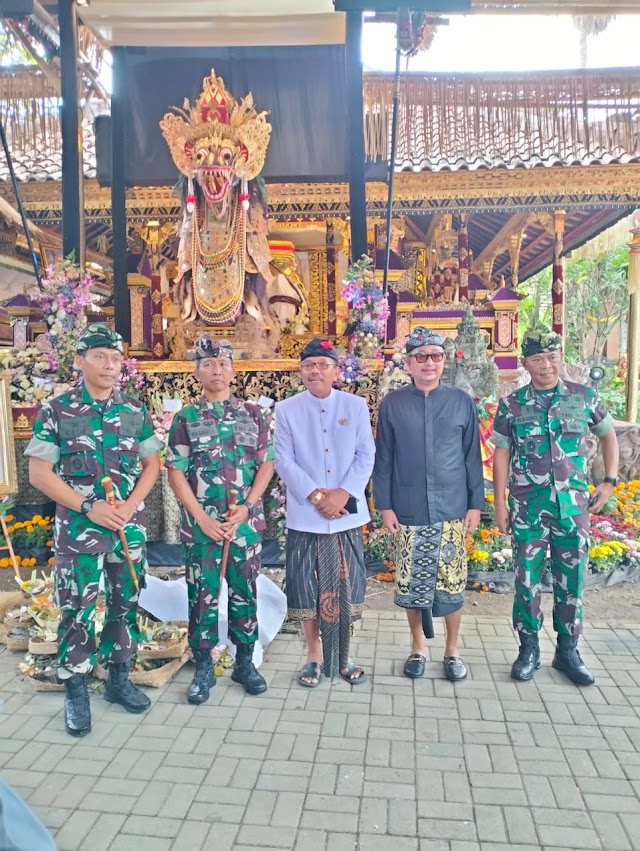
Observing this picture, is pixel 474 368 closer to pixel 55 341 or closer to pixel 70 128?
pixel 55 341

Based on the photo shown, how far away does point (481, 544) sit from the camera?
17.8 feet

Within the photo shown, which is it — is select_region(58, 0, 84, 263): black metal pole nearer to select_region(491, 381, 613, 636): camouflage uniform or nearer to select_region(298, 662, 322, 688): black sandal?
select_region(298, 662, 322, 688): black sandal

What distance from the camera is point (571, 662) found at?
11.4 ft

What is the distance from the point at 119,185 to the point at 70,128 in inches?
28.9

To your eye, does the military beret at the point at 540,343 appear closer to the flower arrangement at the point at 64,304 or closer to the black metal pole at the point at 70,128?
the flower arrangement at the point at 64,304

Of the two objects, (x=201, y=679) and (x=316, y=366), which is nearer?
(x=201, y=679)

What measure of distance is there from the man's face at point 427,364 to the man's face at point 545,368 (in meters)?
0.54

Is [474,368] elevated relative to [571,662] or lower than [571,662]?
elevated

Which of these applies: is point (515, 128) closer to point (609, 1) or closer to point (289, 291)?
point (609, 1)

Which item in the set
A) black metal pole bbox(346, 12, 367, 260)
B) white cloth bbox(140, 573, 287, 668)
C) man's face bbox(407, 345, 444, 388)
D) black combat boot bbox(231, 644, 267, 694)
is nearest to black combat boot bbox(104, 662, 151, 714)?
black combat boot bbox(231, 644, 267, 694)

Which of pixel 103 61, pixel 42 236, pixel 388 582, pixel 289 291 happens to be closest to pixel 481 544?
pixel 388 582

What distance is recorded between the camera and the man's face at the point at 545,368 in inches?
136

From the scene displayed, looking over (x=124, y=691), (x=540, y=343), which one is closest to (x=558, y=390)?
(x=540, y=343)

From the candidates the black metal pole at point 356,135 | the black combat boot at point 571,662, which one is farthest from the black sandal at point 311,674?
the black metal pole at point 356,135
